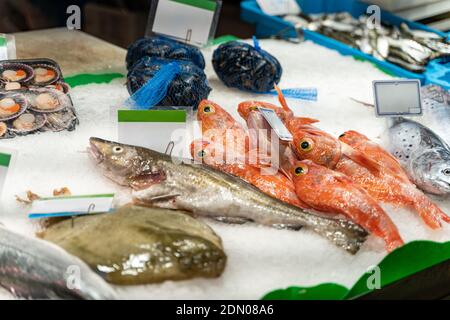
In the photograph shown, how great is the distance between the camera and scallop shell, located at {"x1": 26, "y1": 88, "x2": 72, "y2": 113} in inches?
96.8

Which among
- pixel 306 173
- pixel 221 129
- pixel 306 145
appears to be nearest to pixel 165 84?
pixel 221 129

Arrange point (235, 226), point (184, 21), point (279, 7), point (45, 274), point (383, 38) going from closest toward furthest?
1. point (45, 274)
2. point (235, 226)
3. point (184, 21)
4. point (383, 38)
5. point (279, 7)

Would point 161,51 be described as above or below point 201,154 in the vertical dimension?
→ above

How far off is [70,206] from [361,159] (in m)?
1.07

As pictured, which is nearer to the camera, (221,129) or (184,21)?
(221,129)

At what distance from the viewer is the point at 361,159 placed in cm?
228

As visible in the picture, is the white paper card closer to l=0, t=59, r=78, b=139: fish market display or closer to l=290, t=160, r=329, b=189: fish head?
l=0, t=59, r=78, b=139: fish market display

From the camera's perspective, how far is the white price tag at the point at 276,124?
217cm

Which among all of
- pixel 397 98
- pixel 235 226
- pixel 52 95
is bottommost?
pixel 235 226

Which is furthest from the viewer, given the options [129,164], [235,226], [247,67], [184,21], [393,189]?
[184,21]

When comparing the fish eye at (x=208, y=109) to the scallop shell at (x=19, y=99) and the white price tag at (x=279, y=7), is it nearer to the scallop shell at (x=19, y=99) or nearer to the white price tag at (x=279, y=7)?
the scallop shell at (x=19, y=99)

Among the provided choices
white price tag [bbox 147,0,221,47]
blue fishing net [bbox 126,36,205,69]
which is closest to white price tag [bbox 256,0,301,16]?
white price tag [bbox 147,0,221,47]

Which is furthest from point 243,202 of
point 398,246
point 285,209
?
point 398,246

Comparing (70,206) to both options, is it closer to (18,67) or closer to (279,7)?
(18,67)
